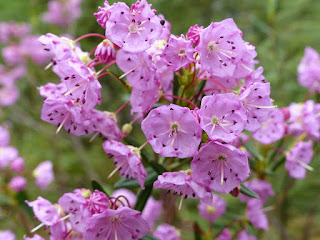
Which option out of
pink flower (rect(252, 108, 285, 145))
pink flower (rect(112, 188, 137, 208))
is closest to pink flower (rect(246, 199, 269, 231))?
pink flower (rect(252, 108, 285, 145))

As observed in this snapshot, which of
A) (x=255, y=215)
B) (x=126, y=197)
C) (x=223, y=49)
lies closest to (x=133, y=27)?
(x=223, y=49)

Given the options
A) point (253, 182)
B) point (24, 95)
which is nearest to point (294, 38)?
point (253, 182)

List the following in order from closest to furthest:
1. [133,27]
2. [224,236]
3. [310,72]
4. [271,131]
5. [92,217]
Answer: [92,217]
[133,27]
[271,131]
[224,236]
[310,72]

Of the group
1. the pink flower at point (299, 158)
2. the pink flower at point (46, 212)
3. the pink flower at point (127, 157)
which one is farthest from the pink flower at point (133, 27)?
the pink flower at point (299, 158)

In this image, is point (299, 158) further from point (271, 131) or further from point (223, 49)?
point (223, 49)

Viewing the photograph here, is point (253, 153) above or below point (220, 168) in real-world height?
below

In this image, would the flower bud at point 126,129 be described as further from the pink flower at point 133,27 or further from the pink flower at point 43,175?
the pink flower at point 43,175

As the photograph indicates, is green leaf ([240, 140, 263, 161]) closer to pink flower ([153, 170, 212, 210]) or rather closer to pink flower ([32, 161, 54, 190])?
pink flower ([153, 170, 212, 210])
